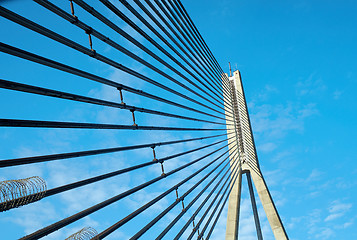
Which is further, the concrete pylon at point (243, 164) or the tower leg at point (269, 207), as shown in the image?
the tower leg at point (269, 207)

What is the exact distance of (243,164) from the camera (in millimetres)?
10594

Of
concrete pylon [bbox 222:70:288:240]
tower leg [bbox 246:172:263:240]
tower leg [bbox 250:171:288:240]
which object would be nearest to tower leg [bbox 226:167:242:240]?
concrete pylon [bbox 222:70:288:240]

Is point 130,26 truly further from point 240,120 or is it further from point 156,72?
point 240,120

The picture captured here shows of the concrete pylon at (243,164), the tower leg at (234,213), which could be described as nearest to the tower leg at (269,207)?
the concrete pylon at (243,164)

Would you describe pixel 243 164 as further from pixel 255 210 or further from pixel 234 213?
pixel 234 213

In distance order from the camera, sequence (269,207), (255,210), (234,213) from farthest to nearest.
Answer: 1. (255,210)
2. (269,207)
3. (234,213)

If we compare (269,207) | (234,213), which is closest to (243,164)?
(269,207)

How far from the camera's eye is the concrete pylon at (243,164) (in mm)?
8783

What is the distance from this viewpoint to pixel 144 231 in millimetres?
2986

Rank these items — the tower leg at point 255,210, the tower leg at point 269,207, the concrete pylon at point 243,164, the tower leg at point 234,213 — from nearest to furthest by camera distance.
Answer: the tower leg at point 234,213
the concrete pylon at point 243,164
the tower leg at point 269,207
the tower leg at point 255,210

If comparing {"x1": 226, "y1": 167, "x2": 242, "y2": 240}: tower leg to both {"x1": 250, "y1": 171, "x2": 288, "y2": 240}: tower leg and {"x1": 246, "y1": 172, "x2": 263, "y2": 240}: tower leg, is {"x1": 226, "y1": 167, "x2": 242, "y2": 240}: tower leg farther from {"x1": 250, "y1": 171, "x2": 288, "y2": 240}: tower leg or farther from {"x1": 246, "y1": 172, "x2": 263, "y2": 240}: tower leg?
{"x1": 246, "y1": 172, "x2": 263, "y2": 240}: tower leg

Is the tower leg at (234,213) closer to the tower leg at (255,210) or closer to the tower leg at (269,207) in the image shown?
the tower leg at (269,207)

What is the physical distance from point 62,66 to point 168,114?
1.88 metres

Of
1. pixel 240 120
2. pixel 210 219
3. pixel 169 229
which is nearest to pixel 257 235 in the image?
pixel 240 120
